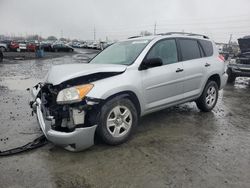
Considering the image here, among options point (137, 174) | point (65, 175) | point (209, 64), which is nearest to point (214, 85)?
point (209, 64)

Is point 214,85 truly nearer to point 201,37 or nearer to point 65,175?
point 201,37

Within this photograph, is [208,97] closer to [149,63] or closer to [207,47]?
[207,47]

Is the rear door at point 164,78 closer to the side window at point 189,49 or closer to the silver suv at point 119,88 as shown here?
the silver suv at point 119,88

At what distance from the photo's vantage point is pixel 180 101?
5.07 metres

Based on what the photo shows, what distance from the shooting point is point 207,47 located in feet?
19.5

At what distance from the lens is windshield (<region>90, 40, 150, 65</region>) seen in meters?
4.43

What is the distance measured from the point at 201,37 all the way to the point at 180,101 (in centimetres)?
187

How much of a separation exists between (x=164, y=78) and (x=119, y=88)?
3.66 ft

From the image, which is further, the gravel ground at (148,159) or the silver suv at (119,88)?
the silver suv at (119,88)

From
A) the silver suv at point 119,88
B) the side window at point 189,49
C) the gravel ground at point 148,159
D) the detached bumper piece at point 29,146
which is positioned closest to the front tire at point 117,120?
the silver suv at point 119,88

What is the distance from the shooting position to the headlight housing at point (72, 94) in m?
3.44

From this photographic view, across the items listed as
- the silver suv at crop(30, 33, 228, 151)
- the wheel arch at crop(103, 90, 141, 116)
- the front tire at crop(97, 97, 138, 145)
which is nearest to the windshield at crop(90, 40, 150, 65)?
the silver suv at crop(30, 33, 228, 151)

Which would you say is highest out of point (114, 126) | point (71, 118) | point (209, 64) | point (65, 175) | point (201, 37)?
point (201, 37)

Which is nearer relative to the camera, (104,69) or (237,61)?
(104,69)
